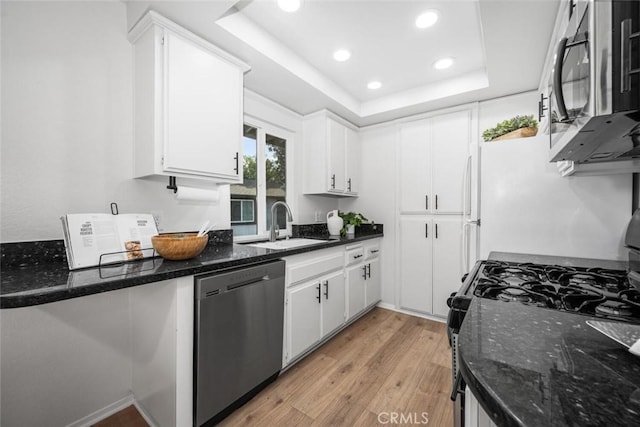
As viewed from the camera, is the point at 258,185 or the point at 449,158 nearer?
the point at 258,185

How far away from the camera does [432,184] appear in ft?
9.68

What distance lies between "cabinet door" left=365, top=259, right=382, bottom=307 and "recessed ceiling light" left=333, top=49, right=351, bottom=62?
2025mm

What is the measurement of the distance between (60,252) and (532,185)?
275cm

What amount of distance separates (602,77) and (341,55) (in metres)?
1.97

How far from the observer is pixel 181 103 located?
64.1 inches

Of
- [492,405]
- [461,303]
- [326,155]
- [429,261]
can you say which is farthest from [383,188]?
[492,405]

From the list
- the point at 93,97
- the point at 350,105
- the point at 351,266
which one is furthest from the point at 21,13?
the point at 351,266

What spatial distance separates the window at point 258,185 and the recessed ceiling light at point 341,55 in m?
0.92

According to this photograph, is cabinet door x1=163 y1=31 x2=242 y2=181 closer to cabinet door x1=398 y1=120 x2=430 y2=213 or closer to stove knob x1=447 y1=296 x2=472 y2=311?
stove knob x1=447 y1=296 x2=472 y2=311

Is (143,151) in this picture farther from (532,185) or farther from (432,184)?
(432,184)

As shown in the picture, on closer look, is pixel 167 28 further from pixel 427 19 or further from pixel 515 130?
→ pixel 515 130

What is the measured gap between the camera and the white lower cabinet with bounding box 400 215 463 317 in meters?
2.83

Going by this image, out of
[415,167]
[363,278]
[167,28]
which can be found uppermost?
[167,28]

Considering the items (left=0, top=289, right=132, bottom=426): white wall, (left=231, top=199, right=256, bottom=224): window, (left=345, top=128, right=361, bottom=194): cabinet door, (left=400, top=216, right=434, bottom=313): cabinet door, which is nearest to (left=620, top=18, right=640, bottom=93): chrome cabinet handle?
(left=0, top=289, right=132, bottom=426): white wall
